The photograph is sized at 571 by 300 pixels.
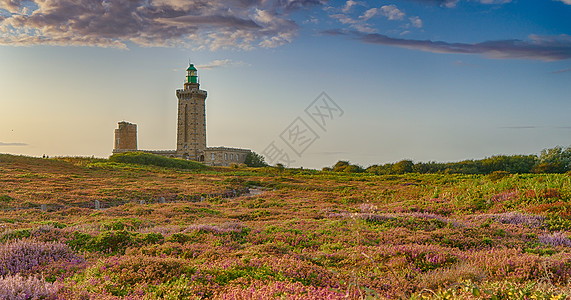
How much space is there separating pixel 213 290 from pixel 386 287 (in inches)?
110

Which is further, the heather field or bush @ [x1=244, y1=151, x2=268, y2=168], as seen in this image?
bush @ [x1=244, y1=151, x2=268, y2=168]

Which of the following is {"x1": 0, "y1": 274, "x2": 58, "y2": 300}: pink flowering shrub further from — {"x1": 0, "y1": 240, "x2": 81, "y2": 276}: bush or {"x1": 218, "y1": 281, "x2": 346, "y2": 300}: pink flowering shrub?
{"x1": 218, "y1": 281, "x2": 346, "y2": 300}: pink flowering shrub

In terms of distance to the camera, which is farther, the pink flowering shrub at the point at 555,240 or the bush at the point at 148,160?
the bush at the point at 148,160

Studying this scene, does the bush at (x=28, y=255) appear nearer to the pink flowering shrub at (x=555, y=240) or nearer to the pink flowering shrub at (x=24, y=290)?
the pink flowering shrub at (x=24, y=290)

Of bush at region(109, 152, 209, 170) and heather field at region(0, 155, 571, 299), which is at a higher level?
bush at region(109, 152, 209, 170)

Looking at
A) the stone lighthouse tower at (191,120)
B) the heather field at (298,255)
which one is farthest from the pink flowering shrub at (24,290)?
the stone lighthouse tower at (191,120)

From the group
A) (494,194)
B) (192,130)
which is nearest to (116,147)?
(192,130)

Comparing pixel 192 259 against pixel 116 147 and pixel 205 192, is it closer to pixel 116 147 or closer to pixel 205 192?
pixel 205 192

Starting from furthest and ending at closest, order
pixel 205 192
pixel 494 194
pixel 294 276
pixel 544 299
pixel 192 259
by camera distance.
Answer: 1. pixel 205 192
2. pixel 494 194
3. pixel 192 259
4. pixel 294 276
5. pixel 544 299

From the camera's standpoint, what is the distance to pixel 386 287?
6391mm

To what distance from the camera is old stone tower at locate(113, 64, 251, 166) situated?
314ft

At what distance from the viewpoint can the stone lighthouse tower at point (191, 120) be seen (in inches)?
3767

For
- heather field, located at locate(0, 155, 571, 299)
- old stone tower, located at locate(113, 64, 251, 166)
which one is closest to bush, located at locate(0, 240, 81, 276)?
heather field, located at locate(0, 155, 571, 299)

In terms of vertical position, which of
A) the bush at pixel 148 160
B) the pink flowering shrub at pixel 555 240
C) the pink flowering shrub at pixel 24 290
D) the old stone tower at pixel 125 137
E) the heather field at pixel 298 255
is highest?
the old stone tower at pixel 125 137
